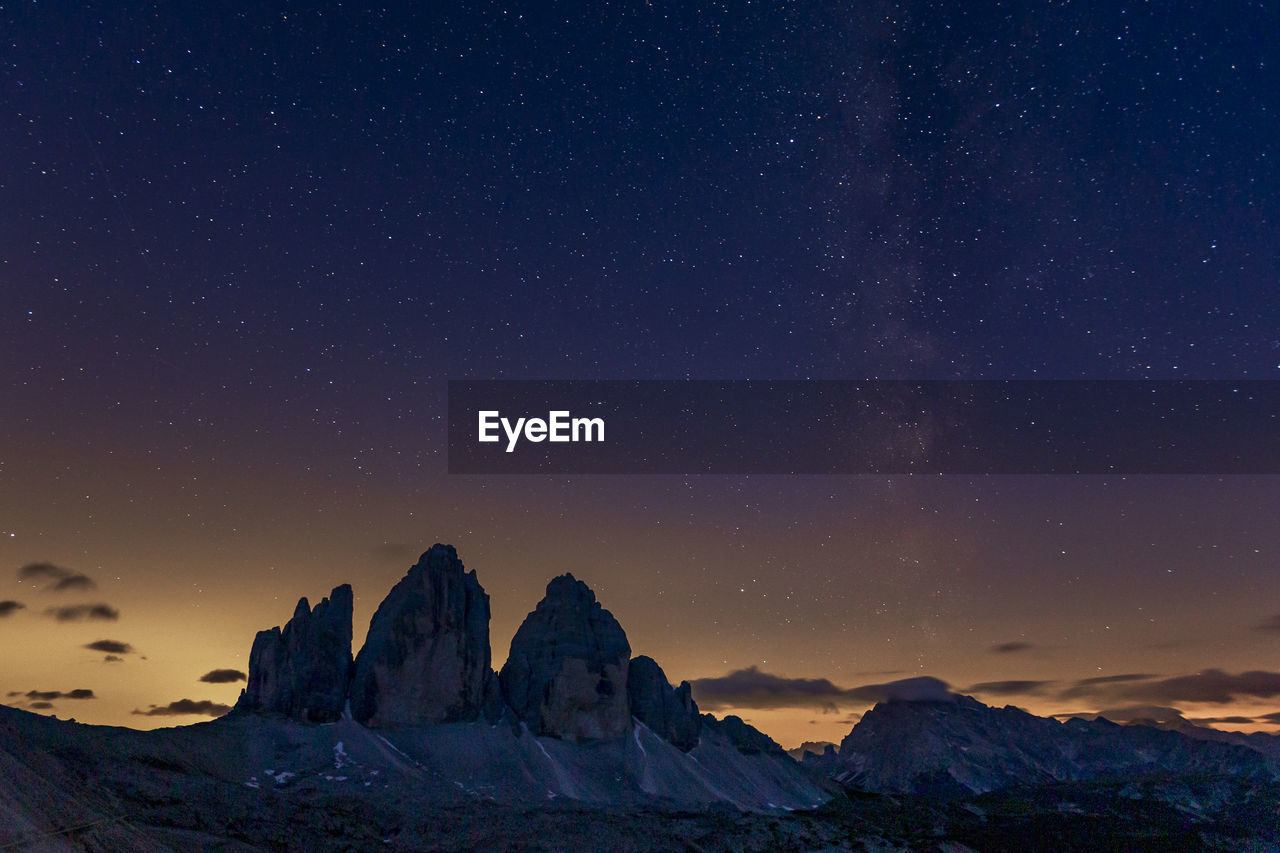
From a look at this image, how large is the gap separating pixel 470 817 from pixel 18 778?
363ft

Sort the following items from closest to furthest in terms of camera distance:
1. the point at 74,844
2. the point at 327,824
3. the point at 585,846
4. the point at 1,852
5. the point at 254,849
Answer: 1. the point at 1,852
2. the point at 74,844
3. the point at 254,849
4. the point at 327,824
5. the point at 585,846

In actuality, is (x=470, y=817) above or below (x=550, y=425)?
below

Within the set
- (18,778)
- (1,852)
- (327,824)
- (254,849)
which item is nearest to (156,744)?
(327,824)

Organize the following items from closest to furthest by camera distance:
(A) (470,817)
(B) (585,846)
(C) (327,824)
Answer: (C) (327,824)
(B) (585,846)
(A) (470,817)

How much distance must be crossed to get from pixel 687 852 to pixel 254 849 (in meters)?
93.8

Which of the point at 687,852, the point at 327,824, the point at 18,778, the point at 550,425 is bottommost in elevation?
the point at 687,852

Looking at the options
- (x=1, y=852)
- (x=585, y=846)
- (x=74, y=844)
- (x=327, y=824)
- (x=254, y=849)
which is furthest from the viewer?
(x=585, y=846)

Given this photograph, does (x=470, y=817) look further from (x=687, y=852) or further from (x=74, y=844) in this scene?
(x=74, y=844)

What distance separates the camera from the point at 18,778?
10225 centimetres

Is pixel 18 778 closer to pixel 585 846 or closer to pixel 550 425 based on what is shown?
pixel 550 425

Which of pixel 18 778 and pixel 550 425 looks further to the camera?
pixel 18 778

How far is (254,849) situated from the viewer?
14062cm

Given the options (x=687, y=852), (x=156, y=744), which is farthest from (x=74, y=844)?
(x=687, y=852)

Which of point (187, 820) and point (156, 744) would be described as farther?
point (156, 744)
